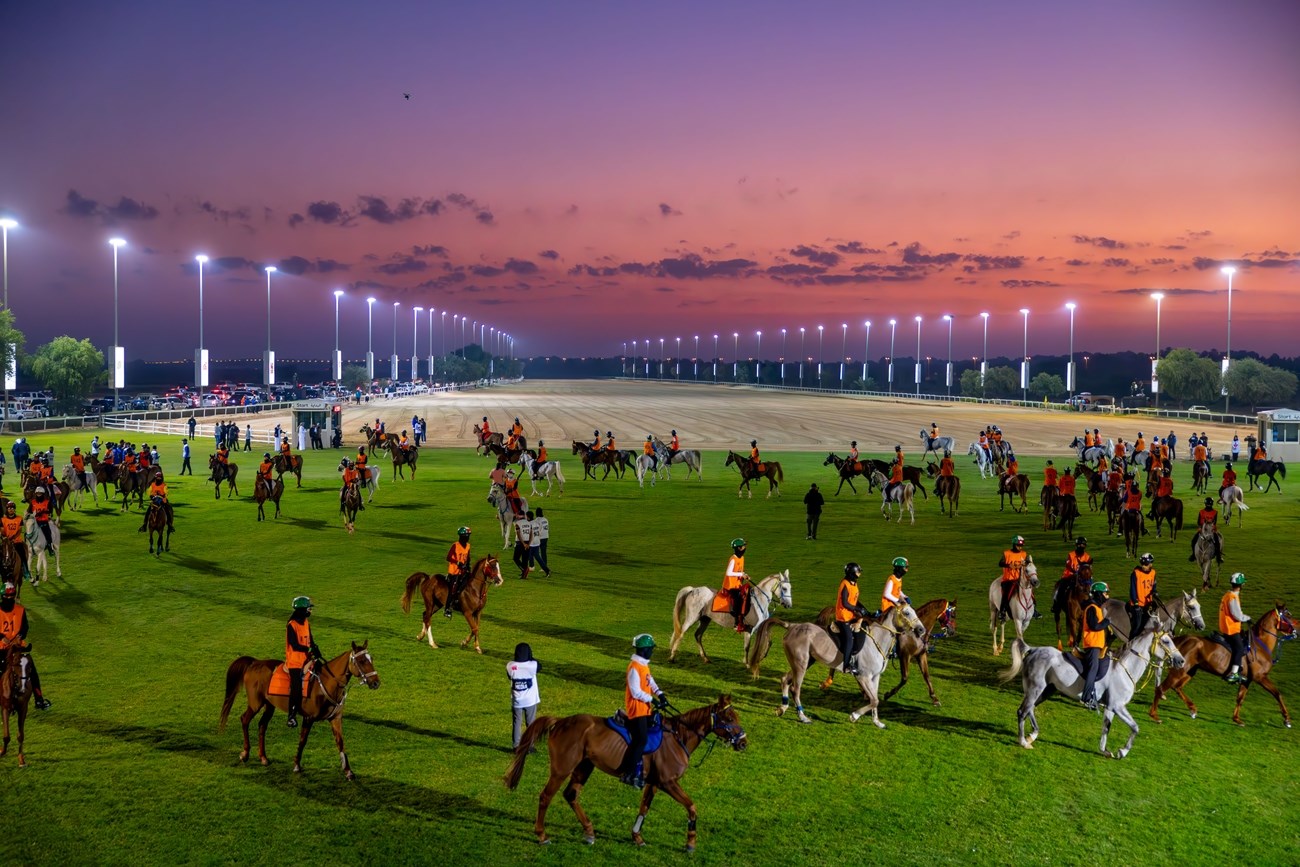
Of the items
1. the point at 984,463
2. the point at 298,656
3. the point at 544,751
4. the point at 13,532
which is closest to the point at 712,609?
the point at 544,751

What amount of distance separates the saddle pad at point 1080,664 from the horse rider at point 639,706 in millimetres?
5173

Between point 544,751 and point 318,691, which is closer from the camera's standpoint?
point 318,691

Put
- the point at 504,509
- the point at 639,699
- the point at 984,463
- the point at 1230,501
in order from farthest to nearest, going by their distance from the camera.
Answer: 1. the point at 984,463
2. the point at 1230,501
3. the point at 504,509
4. the point at 639,699

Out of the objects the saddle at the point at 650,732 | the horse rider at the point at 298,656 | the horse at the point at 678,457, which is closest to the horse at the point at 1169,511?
the horse at the point at 678,457

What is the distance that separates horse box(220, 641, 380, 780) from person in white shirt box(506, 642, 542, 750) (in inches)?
58.9

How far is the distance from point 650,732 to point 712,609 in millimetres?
5826

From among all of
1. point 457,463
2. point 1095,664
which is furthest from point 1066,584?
point 457,463

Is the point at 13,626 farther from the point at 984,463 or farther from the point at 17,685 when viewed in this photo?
the point at 984,463

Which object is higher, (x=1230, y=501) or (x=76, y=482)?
(x=76, y=482)

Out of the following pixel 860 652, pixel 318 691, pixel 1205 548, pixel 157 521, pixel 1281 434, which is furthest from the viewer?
pixel 1281 434

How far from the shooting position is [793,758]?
11305 mm

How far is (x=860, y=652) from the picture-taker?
1240 cm

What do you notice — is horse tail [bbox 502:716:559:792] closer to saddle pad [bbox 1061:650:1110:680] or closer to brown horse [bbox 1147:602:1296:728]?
saddle pad [bbox 1061:650:1110:680]

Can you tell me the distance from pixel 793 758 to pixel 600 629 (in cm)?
604
